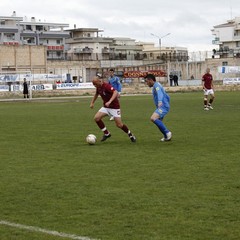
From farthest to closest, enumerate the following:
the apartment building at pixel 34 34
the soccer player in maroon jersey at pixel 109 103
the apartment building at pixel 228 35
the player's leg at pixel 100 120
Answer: the apartment building at pixel 34 34 < the apartment building at pixel 228 35 < the player's leg at pixel 100 120 < the soccer player in maroon jersey at pixel 109 103

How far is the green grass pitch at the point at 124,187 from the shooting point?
8000 mm

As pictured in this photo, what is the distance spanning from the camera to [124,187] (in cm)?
1068

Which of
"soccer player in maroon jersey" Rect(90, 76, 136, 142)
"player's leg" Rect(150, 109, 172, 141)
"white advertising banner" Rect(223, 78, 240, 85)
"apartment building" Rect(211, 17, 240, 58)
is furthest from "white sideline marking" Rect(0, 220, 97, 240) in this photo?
"apartment building" Rect(211, 17, 240, 58)

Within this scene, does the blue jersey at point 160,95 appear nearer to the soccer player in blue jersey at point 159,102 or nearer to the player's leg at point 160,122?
the soccer player in blue jersey at point 159,102

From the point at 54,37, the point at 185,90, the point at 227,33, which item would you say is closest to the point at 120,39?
the point at 54,37

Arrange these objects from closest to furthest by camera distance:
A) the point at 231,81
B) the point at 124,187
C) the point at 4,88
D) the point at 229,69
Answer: the point at 124,187, the point at 4,88, the point at 231,81, the point at 229,69

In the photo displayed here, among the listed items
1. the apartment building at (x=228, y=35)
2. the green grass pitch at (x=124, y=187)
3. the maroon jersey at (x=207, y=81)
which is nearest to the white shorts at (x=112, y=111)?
the green grass pitch at (x=124, y=187)

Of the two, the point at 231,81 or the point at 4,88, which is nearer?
the point at 4,88

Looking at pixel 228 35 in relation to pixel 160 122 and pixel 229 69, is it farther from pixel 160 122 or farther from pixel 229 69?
pixel 160 122

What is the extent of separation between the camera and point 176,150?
51.1 feet

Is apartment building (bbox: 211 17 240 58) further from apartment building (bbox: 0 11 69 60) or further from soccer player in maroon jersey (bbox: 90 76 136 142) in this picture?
soccer player in maroon jersey (bbox: 90 76 136 142)

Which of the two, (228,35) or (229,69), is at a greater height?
(228,35)

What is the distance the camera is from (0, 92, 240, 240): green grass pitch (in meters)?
8.00

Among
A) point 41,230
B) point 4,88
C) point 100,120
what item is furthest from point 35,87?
point 41,230
